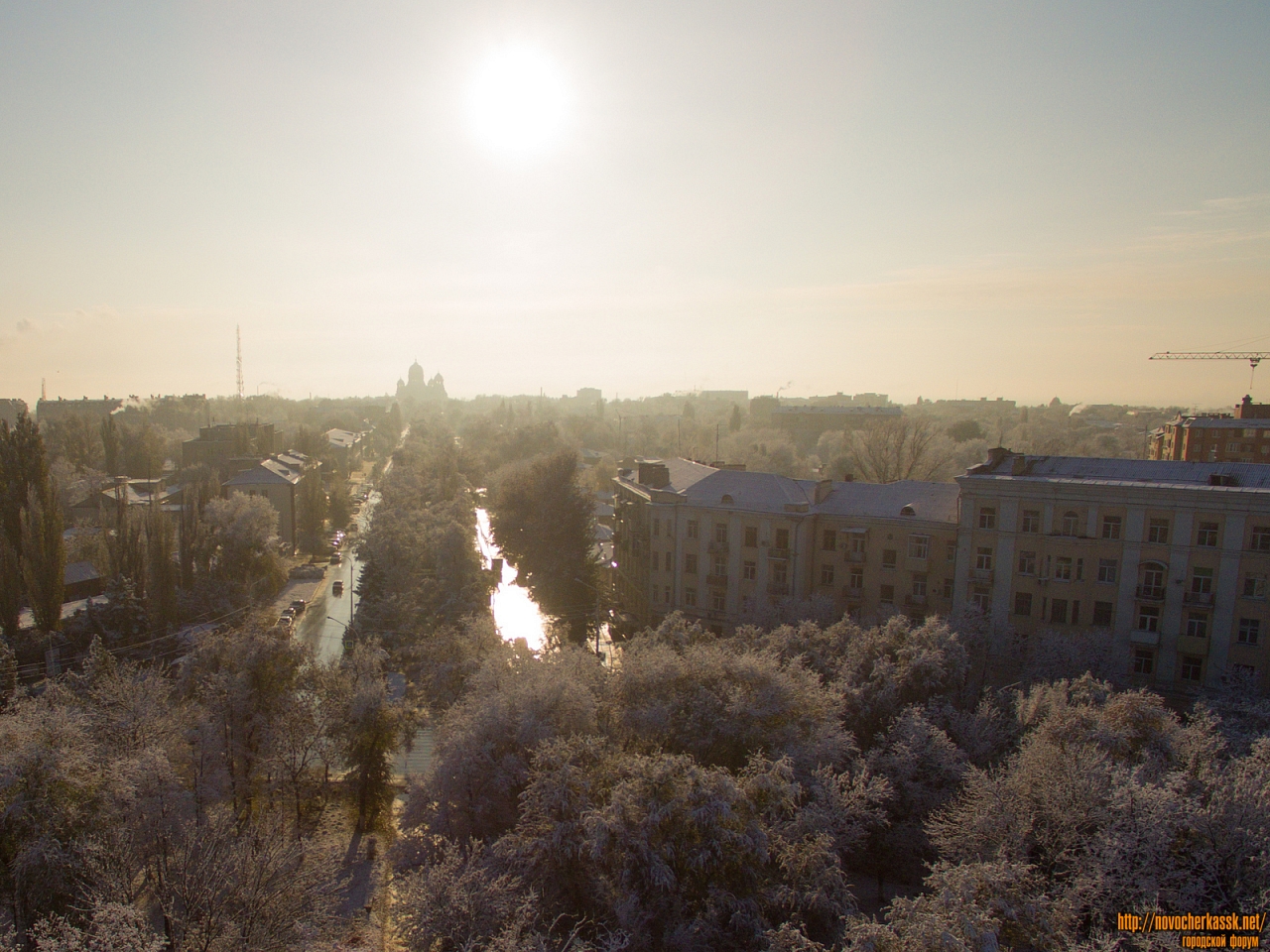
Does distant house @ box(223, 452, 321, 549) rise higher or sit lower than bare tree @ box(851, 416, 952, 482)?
lower

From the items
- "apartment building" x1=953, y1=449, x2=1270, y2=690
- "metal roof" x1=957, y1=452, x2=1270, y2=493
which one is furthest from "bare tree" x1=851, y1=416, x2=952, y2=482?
"apartment building" x1=953, y1=449, x2=1270, y2=690

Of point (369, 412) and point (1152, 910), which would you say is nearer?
point (1152, 910)

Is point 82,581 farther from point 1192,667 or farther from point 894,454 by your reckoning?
point 894,454

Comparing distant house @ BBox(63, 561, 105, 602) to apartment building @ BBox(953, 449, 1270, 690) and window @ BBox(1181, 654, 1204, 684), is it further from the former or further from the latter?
window @ BBox(1181, 654, 1204, 684)

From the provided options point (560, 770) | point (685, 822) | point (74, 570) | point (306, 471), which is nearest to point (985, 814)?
point (685, 822)

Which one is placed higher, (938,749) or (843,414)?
(843,414)

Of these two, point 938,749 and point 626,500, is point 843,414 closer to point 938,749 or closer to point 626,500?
point 626,500
